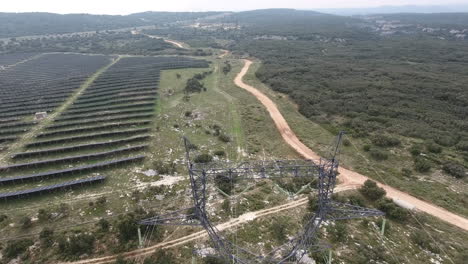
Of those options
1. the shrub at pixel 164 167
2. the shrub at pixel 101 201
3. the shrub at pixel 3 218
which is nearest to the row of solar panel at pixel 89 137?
the shrub at pixel 164 167

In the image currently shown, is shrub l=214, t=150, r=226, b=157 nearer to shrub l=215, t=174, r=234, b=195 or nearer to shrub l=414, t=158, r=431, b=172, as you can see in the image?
shrub l=215, t=174, r=234, b=195

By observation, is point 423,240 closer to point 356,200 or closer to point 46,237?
point 356,200

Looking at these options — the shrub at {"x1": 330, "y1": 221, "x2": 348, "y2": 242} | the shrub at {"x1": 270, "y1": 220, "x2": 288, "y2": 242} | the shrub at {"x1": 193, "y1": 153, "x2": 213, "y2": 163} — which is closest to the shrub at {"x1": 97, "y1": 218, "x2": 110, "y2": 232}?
the shrub at {"x1": 193, "y1": 153, "x2": 213, "y2": 163}

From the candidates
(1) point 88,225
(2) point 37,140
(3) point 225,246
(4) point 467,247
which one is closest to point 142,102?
(2) point 37,140

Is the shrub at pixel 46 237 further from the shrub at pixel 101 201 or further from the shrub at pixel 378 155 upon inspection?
the shrub at pixel 378 155

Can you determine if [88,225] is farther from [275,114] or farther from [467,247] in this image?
[275,114]
